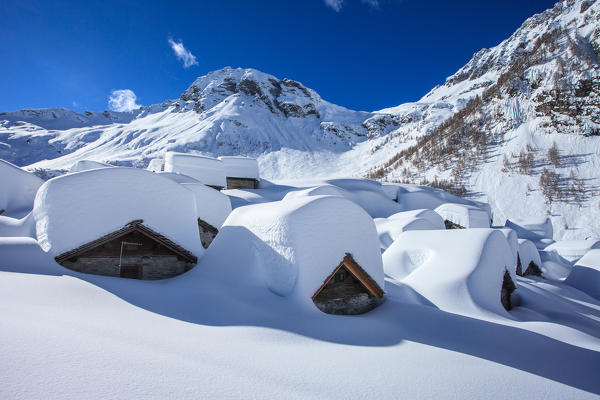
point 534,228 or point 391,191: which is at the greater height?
point 391,191

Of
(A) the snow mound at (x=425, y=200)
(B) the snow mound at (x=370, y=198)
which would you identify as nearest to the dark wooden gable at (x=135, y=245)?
(B) the snow mound at (x=370, y=198)

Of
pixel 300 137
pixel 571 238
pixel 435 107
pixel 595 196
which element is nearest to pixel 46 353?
pixel 571 238

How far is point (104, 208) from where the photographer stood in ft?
26.5

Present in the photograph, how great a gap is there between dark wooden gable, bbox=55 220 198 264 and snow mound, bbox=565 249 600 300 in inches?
906

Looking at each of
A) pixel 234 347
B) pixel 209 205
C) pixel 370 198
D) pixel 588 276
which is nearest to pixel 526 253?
pixel 588 276

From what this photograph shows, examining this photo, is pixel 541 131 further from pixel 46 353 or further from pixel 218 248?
pixel 46 353

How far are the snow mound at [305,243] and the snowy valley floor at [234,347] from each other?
0.53 meters

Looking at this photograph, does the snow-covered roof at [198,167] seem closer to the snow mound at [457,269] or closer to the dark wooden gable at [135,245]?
the dark wooden gable at [135,245]

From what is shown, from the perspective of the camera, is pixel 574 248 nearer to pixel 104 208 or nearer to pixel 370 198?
pixel 370 198

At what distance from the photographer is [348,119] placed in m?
100

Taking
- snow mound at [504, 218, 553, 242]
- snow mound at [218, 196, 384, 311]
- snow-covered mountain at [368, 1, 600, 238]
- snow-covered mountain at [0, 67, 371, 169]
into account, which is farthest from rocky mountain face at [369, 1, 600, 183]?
snow mound at [218, 196, 384, 311]

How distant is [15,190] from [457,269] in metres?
21.1

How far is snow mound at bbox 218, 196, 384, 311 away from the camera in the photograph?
6.57m

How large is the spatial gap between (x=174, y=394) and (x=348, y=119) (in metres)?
104
